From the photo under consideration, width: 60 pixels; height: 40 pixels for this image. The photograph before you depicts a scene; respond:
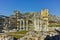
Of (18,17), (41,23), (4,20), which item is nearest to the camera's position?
(41,23)

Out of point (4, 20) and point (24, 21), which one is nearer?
point (24, 21)

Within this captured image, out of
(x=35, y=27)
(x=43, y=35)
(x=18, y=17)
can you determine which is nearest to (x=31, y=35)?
(x=43, y=35)

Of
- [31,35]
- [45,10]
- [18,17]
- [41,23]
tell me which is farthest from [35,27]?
[31,35]

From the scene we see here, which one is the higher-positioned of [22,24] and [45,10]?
[45,10]

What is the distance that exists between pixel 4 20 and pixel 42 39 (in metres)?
28.5

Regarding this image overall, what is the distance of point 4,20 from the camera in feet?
174

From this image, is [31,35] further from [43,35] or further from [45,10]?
[45,10]

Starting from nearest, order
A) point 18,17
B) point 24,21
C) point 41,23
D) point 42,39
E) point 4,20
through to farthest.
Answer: point 42,39
point 41,23
point 24,21
point 18,17
point 4,20

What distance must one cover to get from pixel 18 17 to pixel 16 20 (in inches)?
31.8

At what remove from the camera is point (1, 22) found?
53.2 metres

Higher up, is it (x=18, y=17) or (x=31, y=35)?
(x=18, y=17)

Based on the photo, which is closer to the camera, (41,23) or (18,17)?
(41,23)

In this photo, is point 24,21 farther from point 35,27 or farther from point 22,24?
point 35,27

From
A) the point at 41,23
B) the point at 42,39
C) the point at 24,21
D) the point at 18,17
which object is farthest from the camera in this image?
the point at 18,17
